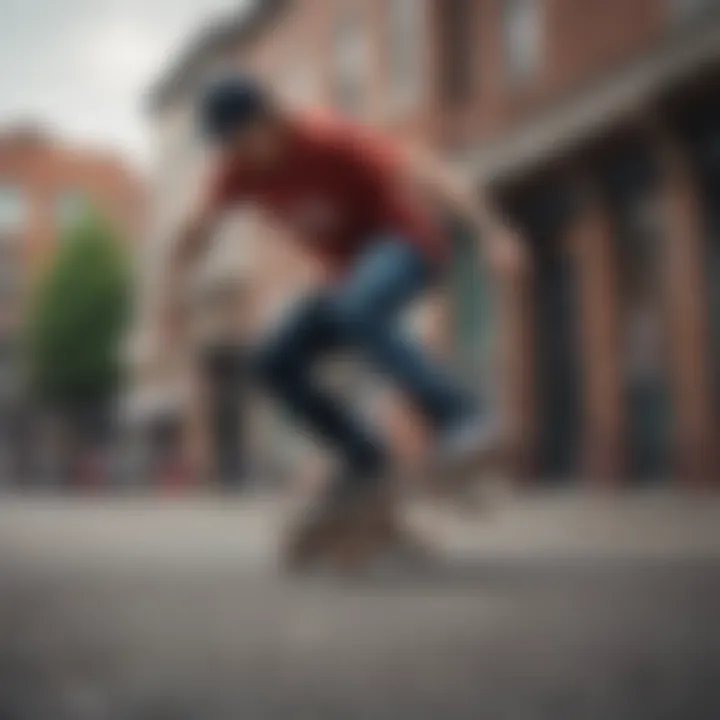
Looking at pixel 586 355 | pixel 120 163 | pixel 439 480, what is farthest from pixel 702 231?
pixel 120 163

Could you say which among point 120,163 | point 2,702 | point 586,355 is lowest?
point 2,702

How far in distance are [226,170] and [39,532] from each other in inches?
10.6

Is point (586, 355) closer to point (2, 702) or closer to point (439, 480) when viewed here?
point (439, 480)

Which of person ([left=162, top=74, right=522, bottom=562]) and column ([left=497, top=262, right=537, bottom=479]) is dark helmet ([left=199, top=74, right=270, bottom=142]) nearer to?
person ([left=162, top=74, right=522, bottom=562])

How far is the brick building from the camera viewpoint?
65cm

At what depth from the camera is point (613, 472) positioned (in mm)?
669

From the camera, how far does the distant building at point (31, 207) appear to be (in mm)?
684

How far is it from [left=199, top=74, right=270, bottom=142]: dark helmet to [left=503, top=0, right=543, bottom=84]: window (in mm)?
160

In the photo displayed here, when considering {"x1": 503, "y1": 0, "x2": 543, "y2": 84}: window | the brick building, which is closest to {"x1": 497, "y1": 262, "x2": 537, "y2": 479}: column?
the brick building

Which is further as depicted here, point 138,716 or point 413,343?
point 413,343

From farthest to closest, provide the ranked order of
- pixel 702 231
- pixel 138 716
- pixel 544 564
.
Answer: pixel 544 564
pixel 702 231
pixel 138 716

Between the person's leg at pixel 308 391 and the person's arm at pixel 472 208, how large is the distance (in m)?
0.11

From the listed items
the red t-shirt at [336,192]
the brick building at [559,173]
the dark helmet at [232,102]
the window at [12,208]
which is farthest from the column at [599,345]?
the window at [12,208]

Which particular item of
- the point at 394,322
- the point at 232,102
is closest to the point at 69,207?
the point at 232,102
